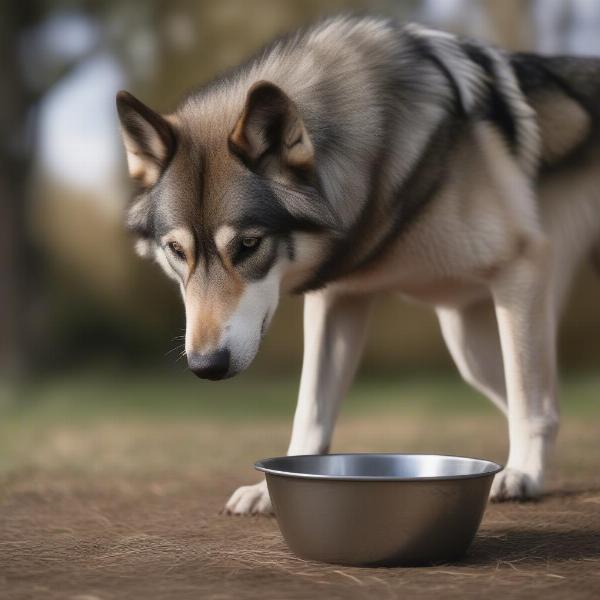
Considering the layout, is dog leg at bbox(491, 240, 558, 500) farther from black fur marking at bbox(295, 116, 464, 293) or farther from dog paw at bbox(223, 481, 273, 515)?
dog paw at bbox(223, 481, 273, 515)

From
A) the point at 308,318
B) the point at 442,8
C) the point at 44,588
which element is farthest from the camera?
the point at 442,8

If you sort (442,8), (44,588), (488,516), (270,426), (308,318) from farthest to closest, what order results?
(442,8)
(270,426)
(308,318)
(488,516)
(44,588)

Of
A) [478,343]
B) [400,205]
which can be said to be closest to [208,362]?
[400,205]

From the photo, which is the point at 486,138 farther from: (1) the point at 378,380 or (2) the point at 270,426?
(1) the point at 378,380

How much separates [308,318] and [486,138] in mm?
783

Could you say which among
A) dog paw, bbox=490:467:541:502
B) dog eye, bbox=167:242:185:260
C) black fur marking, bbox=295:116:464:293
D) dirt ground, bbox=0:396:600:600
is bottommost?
dirt ground, bbox=0:396:600:600

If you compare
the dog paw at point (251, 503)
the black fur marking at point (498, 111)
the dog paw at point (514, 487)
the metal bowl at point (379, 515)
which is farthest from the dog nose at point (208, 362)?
the black fur marking at point (498, 111)

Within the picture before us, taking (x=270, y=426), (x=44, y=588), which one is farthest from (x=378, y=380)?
(x=44, y=588)

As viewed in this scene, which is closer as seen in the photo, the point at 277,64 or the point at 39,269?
the point at 277,64

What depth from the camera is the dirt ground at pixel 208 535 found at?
78.4 inches

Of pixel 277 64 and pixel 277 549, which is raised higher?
pixel 277 64

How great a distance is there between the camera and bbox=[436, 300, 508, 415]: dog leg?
3.55 meters

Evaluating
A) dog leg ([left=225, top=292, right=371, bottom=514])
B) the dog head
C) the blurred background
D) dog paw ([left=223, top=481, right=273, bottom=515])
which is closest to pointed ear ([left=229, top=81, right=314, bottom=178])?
the dog head

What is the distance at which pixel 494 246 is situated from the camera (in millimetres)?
2955
